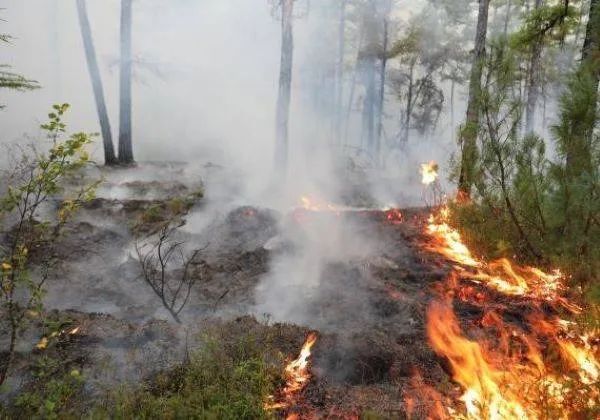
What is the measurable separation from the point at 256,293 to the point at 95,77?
11.4 m

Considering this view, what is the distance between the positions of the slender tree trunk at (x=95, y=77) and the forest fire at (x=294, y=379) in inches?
493

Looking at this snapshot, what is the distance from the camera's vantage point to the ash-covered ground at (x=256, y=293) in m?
5.05

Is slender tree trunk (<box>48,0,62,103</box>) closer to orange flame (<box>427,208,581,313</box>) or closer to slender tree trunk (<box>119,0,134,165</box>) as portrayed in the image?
slender tree trunk (<box>119,0,134,165</box>)

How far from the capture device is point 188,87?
2908 cm

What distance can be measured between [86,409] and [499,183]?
6.31m

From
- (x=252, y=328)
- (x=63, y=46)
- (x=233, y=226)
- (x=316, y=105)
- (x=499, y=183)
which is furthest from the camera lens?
(x=316, y=105)

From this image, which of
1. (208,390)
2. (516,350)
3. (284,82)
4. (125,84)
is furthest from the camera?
(125,84)

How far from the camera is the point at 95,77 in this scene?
48.6ft

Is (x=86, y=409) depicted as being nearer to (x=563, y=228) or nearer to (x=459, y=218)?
(x=563, y=228)

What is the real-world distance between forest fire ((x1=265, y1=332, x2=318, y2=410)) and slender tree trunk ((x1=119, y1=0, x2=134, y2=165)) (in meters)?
12.8

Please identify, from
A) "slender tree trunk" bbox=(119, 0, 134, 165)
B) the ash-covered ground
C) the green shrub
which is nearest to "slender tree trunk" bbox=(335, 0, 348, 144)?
"slender tree trunk" bbox=(119, 0, 134, 165)

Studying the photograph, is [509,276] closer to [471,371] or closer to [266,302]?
[471,371]

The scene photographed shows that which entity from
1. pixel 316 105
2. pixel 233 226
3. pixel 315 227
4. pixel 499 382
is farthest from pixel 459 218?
pixel 316 105

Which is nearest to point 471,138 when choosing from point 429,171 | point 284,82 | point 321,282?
point 321,282
